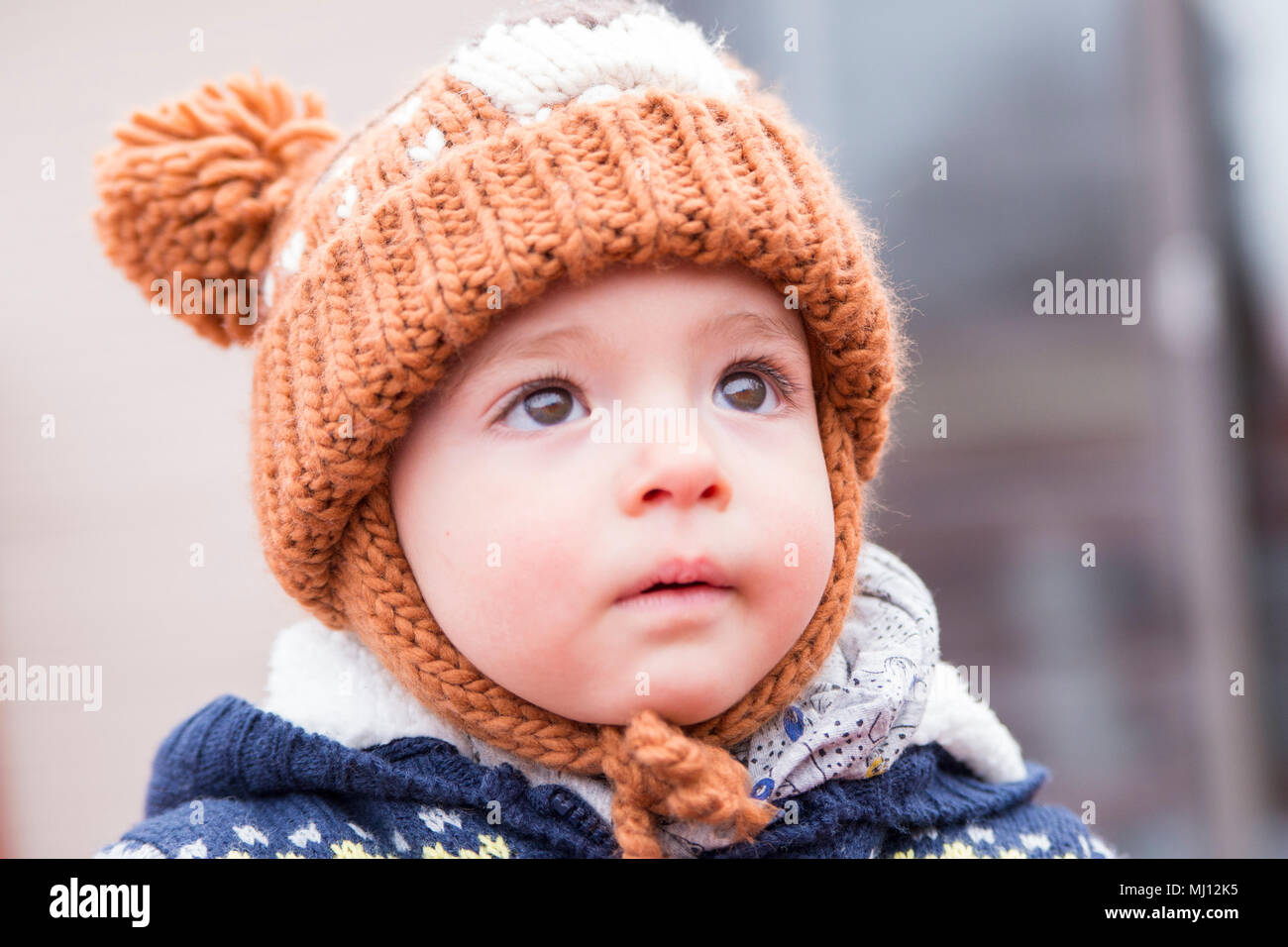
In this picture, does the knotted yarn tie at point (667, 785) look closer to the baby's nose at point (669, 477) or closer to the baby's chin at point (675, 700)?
the baby's chin at point (675, 700)

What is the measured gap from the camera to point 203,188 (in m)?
0.90

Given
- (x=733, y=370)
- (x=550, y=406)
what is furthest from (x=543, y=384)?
(x=733, y=370)

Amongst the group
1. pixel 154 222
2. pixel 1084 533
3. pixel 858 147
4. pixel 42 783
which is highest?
pixel 858 147

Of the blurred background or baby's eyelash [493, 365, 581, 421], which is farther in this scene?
the blurred background

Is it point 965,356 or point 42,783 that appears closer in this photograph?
point 42,783

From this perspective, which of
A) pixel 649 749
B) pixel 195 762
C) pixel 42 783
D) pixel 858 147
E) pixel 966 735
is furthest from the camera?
pixel 858 147

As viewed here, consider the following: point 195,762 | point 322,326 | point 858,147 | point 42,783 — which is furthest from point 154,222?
point 858,147

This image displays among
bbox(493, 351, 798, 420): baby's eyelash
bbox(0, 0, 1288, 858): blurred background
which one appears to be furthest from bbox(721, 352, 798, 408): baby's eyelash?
bbox(0, 0, 1288, 858): blurred background

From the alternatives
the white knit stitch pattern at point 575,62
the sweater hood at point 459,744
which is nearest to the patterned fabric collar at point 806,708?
the sweater hood at point 459,744

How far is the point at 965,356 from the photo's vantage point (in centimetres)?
203

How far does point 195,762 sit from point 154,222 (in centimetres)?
43

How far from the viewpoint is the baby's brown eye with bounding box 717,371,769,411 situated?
0.77 metres

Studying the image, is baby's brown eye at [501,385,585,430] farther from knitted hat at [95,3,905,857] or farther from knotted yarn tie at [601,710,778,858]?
knotted yarn tie at [601,710,778,858]
